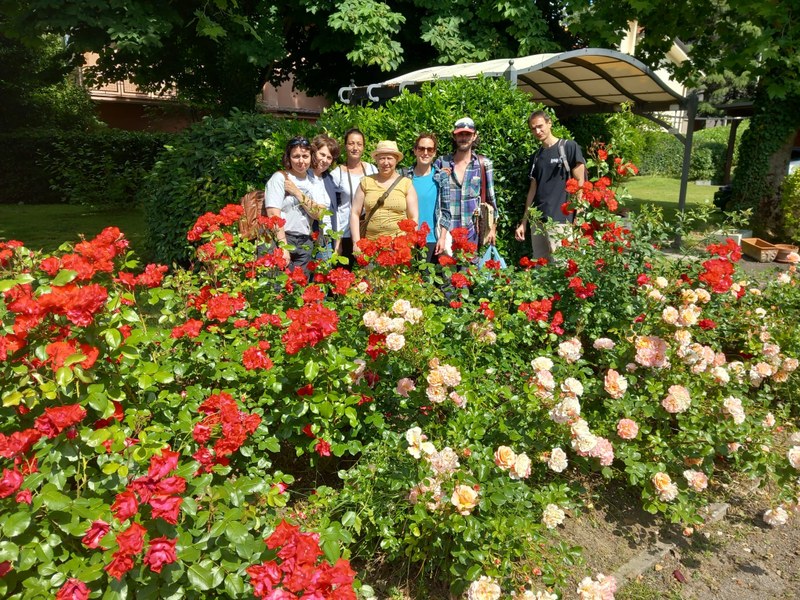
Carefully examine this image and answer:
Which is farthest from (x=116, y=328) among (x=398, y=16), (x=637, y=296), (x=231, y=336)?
(x=398, y=16)

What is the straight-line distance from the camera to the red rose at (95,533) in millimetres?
1548

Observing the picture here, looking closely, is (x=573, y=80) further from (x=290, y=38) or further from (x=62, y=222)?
(x=62, y=222)

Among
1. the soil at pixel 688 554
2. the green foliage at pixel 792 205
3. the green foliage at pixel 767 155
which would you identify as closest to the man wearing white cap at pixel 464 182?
the soil at pixel 688 554

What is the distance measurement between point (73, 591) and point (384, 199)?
323cm

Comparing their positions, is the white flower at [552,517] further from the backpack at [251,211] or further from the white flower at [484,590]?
the backpack at [251,211]

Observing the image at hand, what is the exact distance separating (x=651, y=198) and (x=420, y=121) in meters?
16.2

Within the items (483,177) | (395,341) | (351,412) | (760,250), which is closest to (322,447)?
(351,412)

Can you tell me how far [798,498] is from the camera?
2748 millimetres

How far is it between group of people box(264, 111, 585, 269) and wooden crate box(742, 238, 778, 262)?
6.08 metres

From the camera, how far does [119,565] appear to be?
144cm

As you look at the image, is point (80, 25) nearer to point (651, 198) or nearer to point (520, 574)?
point (520, 574)

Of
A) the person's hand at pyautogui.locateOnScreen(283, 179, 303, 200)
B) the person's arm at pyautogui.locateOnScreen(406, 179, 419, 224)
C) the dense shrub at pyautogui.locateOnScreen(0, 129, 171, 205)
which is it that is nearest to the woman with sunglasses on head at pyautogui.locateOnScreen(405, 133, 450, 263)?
the person's arm at pyautogui.locateOnScreen(406, 179, 419, 224)

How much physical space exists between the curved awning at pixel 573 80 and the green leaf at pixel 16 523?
6232 mm

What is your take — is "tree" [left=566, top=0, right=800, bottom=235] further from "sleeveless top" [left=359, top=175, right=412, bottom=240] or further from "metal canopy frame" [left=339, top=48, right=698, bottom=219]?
"sleeveless top" [left=359, top=175, right=412, bottom=240]
